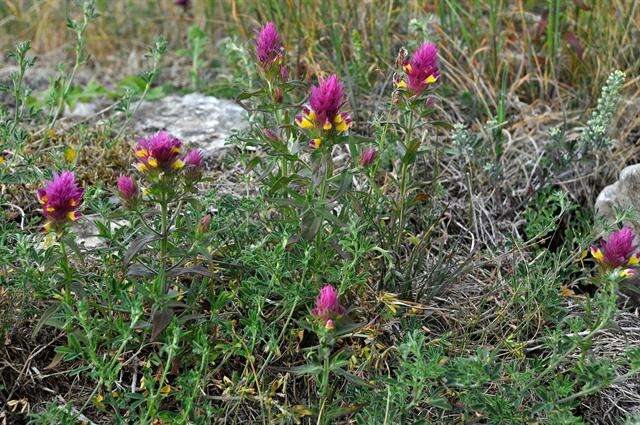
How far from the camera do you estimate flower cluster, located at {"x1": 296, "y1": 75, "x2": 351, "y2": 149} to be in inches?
87.4

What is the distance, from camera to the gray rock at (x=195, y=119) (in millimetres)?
3748

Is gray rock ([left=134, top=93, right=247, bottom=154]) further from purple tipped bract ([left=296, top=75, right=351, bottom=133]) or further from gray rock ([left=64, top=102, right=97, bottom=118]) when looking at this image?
purple tipped bract ([left=296, top=75, right=351, bottom=133])

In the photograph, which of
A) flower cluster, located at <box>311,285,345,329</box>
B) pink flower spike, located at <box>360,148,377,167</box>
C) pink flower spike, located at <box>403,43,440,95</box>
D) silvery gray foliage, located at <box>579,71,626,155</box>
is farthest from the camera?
silvery gray foliage, located at <box>579,71,626,155</box>

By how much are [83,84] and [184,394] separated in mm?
3226

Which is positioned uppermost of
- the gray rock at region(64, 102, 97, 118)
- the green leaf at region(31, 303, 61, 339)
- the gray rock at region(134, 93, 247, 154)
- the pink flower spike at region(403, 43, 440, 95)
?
the pink flower spike at region(403, 43, 440, 95)

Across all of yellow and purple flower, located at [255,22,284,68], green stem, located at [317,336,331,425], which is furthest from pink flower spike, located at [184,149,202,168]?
green stem, located at [317,336,331,425]

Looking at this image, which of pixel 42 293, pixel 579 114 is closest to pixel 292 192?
pixel 42 293

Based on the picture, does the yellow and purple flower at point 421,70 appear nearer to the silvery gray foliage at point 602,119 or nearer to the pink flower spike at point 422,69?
the pink flower spike at point 422,69

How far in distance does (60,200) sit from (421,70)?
45.0 inches

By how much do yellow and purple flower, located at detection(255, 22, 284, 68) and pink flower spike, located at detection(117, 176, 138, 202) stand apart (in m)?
0.58

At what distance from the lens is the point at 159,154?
213cm

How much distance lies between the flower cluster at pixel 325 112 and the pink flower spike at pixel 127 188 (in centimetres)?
51

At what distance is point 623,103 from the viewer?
379cm

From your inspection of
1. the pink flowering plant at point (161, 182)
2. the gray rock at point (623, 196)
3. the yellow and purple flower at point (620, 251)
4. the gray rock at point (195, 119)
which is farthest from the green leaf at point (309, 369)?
the gray rock at point (195, 119)
